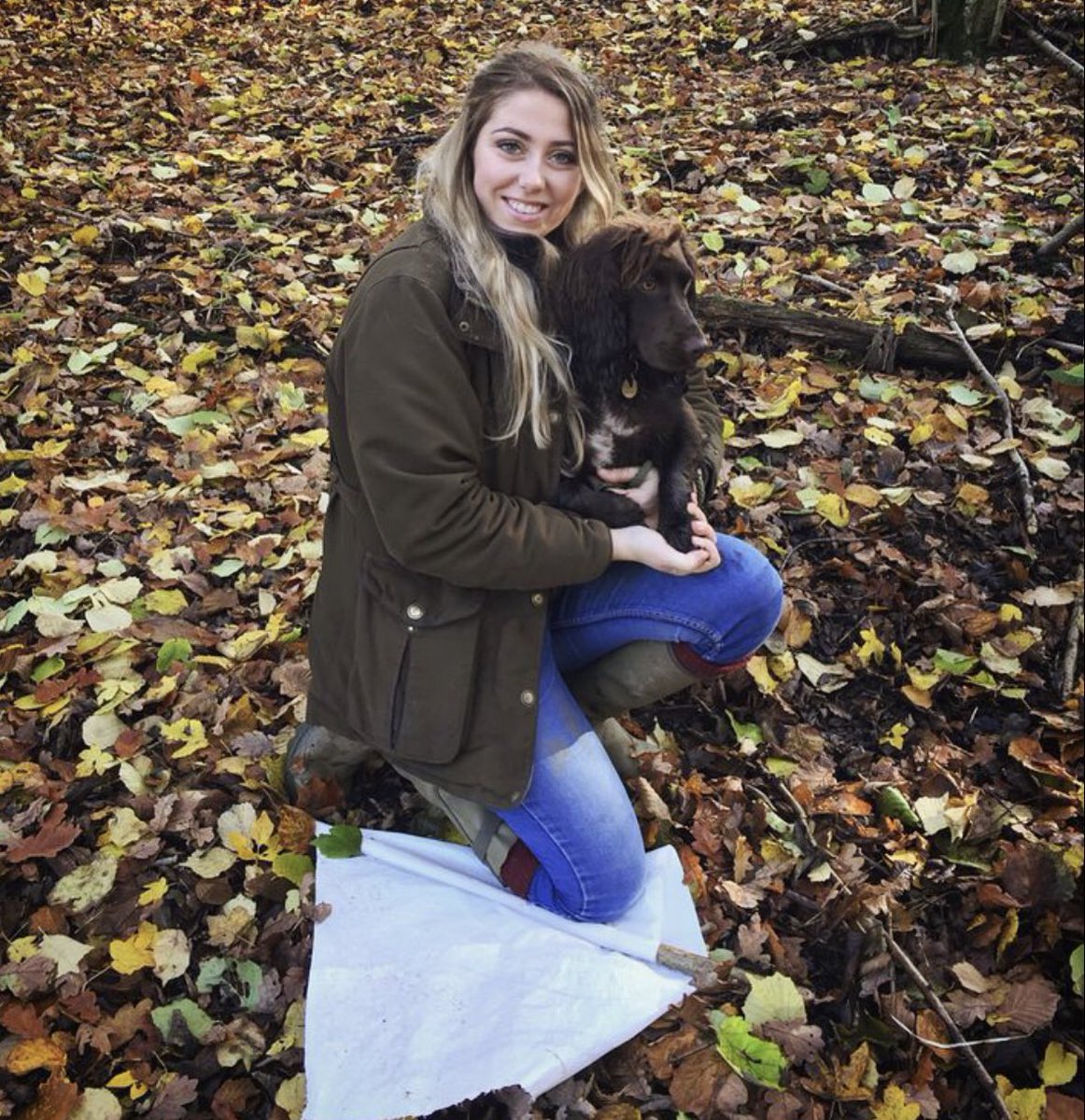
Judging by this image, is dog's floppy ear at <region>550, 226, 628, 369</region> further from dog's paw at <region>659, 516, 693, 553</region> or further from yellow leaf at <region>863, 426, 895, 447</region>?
yellow leaf at <region>863, 426, 895, 447</region>

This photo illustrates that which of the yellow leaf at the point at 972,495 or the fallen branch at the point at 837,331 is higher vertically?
the fallen branch at the point at 837,331

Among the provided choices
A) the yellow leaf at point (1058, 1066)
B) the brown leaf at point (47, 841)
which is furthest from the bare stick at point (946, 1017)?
the brown leaf at point (47, 841)

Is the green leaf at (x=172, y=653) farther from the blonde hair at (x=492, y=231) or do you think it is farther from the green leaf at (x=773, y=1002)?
the green leaf at (x=773, y=1002)

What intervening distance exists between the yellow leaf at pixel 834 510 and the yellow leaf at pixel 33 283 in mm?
4082

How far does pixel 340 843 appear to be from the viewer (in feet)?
8.15

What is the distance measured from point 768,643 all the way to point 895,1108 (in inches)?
55.6

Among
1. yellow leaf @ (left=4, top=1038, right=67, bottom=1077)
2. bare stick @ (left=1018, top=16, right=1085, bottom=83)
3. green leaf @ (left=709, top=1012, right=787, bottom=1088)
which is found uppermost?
bare stick @ (left=1018, top=16, right=1085, bottom=83)

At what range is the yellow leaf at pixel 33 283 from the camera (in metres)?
4.62

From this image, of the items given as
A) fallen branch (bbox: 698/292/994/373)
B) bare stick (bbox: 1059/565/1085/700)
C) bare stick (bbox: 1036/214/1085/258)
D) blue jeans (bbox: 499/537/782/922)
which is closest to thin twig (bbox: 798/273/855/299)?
fallen branch (bbox: 698/292/994/373)

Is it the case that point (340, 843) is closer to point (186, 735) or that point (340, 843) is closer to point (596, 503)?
point (186, 735)

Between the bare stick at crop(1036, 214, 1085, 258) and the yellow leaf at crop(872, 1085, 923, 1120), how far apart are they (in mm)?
3799

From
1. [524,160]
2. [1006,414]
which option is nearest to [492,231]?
[524,160]

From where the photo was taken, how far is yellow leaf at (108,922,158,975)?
2203mm

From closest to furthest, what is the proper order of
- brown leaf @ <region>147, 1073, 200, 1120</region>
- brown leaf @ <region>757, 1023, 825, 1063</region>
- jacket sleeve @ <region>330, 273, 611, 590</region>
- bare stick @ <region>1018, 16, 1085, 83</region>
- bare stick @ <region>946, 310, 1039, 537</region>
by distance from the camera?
jacket sleeve @ <region>330, 273, 611, 590</region> → brown leaf @ <region>147, 1073, 200, 1120</region> → brown leaf @ <region>757, 1023, 825, 1063</region> → bare stick @ <region>946, 310, 1039, 537</region> → bare stick @ <region>1018, 16, 1085, 83</region>
